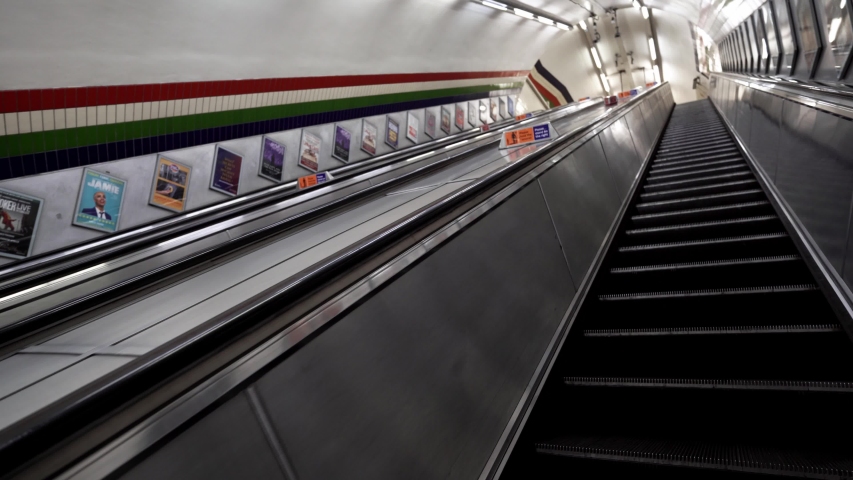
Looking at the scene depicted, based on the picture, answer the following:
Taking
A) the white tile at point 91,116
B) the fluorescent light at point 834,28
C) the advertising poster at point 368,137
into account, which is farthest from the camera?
the advertising poster at point 368,137

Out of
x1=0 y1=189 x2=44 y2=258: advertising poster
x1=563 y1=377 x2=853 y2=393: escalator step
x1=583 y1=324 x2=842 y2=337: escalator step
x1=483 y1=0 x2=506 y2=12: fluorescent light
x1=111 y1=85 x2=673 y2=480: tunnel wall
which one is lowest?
x1=563 y1=377 x2=853 y2=393: escalator step

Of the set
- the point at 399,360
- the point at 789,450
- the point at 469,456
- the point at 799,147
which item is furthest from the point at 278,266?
the point at 799,147

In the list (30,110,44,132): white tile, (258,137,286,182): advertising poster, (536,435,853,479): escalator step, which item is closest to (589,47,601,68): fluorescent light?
(258,137,286,182): advertising poster

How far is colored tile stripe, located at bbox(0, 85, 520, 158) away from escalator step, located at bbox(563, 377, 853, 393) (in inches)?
186

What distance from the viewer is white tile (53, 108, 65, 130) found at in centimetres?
482

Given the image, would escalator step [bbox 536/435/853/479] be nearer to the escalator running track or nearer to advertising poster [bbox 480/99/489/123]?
the escalator running track

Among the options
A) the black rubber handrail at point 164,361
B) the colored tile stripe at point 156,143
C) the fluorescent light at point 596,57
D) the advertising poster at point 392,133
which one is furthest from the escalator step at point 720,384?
the fluorescent light at point 596,57

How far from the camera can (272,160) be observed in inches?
283

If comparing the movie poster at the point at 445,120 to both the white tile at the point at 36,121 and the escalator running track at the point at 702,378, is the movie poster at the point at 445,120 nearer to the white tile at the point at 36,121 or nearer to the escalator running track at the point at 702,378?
the white tile at the point at 36,121

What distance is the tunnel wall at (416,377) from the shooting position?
1.02 meters

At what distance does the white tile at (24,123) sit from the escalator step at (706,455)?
15.6 feet

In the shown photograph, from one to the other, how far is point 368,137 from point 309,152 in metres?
1.69

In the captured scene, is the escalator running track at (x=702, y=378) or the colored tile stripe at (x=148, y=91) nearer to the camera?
the escalator running track at (x=702, y=378)

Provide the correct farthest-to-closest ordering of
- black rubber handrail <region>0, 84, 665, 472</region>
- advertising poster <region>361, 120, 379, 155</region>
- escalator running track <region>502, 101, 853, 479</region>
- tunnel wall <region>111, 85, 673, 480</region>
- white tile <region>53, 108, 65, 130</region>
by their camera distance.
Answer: advertising poster <region>361, 120, 379, 155</region> → white tile <region>53, 108, 65, 130</region> → escalator running track <region>502, 101, 853, 479</region> → tunnel wall <region>111, 85, 673, 480</region> → black rubber handrail <region>0, 84, 665, 472</region>
